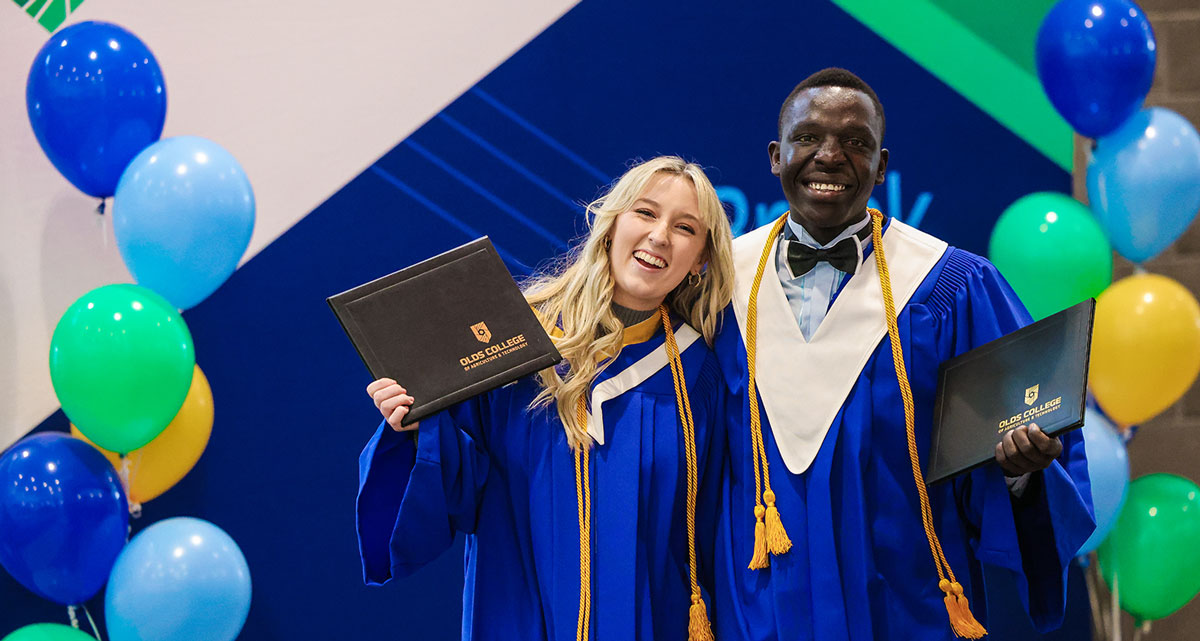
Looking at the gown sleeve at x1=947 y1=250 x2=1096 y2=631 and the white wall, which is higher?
the white wall

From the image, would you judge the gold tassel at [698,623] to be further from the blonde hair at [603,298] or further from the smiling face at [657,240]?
the smiling face at [657,240]

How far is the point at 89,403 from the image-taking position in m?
3.11

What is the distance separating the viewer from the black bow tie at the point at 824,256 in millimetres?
2490

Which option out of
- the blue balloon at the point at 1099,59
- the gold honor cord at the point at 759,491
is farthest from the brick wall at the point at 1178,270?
the gold honor cord at the point at 759,491

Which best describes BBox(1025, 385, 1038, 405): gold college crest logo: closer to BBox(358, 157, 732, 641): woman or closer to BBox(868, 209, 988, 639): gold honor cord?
BBox(868, 209, 988, 639): gold honor cord

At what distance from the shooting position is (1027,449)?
2066 mm

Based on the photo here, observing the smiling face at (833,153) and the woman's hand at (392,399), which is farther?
the smiling face at (833,153)

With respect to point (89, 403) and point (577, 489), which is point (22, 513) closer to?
point (89, 403)

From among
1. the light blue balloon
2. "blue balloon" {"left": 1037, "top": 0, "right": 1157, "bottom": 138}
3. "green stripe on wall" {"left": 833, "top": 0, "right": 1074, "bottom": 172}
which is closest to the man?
the light blue balloon

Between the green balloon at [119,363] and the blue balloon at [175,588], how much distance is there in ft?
1.07

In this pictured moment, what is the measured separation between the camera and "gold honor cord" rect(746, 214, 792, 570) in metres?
2.32

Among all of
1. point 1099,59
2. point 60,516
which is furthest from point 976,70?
point 60,516

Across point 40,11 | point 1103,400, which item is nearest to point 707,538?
point 1103,400

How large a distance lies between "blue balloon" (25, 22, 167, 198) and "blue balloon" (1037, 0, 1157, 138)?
107 inches
